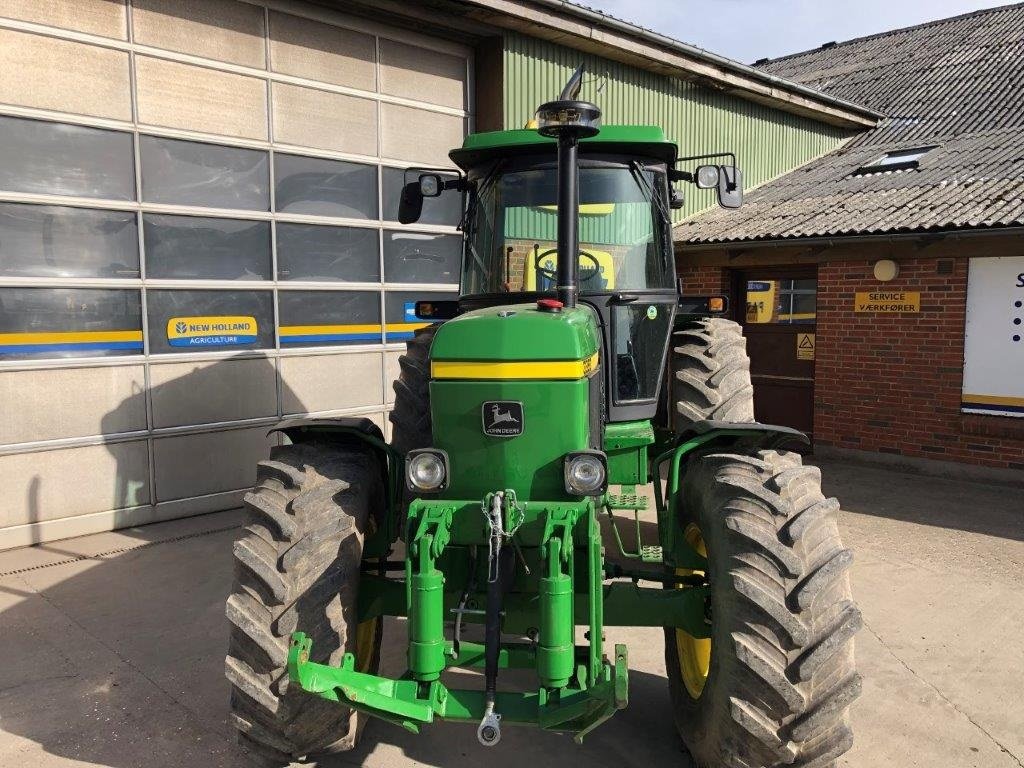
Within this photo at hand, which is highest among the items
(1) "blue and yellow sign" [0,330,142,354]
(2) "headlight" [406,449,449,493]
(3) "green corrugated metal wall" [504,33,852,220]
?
(3) "green corrugated metal wall" [504,33,852,220]

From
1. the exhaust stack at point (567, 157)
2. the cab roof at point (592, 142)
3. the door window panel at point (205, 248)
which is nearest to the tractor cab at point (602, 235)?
the cab roof at point (592, 142)

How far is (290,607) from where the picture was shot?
114 inches

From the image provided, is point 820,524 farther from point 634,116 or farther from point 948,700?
point 634,116

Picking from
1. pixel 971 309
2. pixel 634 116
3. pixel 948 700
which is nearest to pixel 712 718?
pixel 948 700

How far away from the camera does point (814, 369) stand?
9609 mm

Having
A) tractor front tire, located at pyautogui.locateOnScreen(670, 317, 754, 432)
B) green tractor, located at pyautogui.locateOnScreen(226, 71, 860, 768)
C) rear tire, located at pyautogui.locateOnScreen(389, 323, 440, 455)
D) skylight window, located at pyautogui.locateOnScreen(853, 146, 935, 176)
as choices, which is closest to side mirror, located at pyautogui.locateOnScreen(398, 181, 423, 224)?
rear tire, located at pyautogui.locateOnScreen(389, 323, 440, 455)

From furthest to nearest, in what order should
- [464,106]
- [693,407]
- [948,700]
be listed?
[464,106], [693,407], [948,700]

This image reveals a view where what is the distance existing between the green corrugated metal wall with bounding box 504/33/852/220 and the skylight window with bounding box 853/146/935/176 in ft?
5.10

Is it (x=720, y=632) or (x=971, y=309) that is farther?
(x=971, y=309)

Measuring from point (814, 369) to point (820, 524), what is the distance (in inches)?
279

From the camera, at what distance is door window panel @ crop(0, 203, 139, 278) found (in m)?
6.10

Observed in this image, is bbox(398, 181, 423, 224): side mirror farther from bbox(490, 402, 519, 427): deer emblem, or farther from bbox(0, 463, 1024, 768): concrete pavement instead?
bbox(0, 463, 1024, 768): concrete pavement

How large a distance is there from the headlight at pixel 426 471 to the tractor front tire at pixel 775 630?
1.02 m

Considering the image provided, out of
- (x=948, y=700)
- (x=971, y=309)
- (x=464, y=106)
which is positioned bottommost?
(x=948, y=700)
